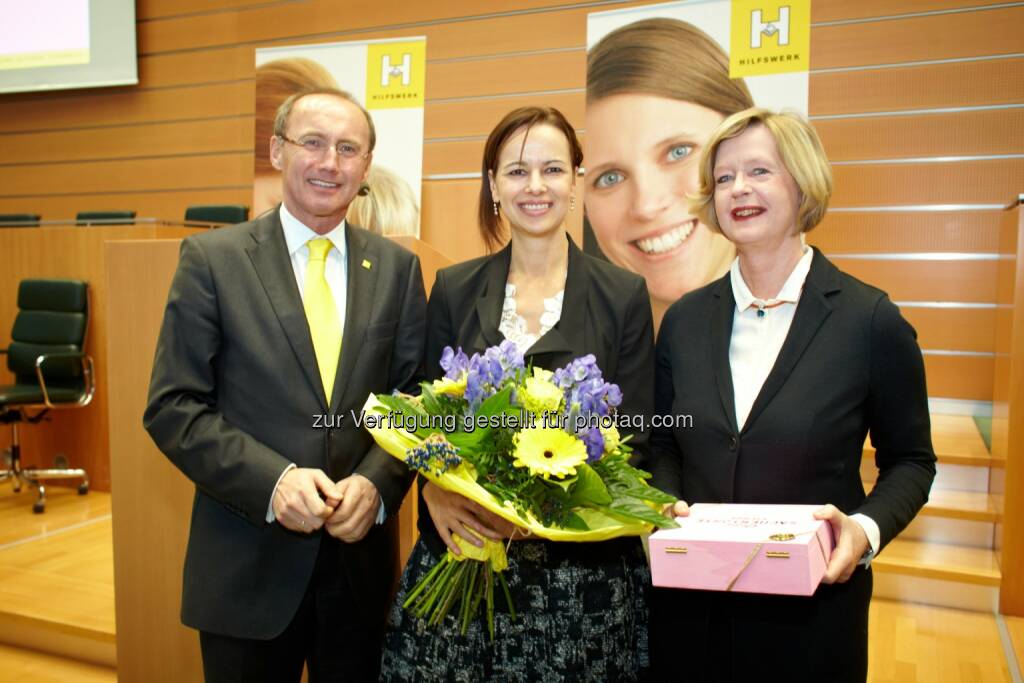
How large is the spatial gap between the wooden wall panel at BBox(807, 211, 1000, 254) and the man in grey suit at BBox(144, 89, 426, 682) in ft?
11.2

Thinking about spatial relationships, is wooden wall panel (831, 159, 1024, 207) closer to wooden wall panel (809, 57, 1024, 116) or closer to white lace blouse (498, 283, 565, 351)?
wooden wall panel (809, 57, 1024, 116)

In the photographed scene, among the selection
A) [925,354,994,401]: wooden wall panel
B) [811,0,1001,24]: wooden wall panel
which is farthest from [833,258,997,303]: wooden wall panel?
[811,0,1001,24]: wooden wall panel

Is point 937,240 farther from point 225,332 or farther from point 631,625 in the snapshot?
point 225,332

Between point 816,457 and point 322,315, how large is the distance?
3.33 feet

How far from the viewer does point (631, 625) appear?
4.87ft

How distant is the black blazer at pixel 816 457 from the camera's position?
134 cm

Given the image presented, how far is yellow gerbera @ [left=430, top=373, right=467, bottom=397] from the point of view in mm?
1250

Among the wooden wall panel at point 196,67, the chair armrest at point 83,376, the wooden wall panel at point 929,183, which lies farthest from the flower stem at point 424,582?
the wooden wall panel at point 196,67

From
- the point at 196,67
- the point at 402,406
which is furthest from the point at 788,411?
the point at 196,67

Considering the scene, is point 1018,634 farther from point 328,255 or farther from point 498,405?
point 328,255

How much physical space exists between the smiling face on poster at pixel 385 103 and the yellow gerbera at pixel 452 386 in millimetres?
3507

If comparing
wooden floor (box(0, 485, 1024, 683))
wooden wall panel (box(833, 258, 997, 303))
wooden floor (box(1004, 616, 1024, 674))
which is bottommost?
wooden floor (box(0, 485, 1024, 683))

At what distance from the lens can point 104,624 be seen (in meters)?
2.94

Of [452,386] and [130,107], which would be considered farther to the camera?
[130,107]
